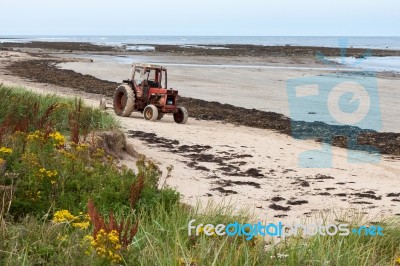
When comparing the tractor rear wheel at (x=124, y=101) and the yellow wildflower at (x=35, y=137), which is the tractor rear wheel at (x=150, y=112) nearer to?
the tractor rear wheel at (x=124, y=101)

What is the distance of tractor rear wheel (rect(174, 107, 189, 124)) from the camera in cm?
1399

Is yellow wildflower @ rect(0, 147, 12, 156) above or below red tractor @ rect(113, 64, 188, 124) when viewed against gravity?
above

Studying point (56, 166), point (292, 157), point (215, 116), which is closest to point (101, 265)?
point (56, 166)

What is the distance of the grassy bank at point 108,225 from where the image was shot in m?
3.63

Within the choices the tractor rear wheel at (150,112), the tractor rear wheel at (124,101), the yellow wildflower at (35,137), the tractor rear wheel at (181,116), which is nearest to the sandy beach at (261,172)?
the tractor rear wheel at (181,116)

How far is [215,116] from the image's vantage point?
15945mm

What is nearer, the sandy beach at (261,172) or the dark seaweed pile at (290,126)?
the sandy beach at (261,172)

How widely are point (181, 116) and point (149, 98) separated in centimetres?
93

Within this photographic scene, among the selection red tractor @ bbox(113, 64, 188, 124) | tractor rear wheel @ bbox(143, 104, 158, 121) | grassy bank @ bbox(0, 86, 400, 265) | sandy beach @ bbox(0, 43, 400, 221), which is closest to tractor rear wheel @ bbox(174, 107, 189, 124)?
red tractor @ bbox(113, 64, 188, 124)

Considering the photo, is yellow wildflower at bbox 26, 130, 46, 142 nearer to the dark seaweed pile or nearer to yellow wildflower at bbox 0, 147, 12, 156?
yellow wildflower at bbox 0, 147, 12, 156

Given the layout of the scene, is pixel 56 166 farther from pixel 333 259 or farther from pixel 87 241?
pixel 333 259

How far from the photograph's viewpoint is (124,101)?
47.4ft

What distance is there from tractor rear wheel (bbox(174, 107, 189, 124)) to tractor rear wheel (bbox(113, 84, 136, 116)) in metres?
1.08

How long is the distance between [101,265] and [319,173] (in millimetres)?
6223
